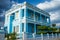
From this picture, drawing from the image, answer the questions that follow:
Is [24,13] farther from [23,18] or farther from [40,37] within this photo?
[40,37]

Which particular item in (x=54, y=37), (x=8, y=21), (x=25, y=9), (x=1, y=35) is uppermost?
(x=25, y=9)

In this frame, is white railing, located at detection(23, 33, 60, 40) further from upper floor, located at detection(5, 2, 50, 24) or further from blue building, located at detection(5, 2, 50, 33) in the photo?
upper floor, located at detection(5, 2, 50, 24)

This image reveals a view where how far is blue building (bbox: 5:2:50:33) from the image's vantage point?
754 inches

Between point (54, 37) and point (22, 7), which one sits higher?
point (22, 7)

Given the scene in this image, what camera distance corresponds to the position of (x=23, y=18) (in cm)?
1914

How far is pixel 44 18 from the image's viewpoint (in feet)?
84.0

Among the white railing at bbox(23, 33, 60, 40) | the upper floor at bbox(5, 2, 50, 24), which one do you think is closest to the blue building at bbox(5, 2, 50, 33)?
the upper floor at bbox(5, 2, 50, 24)

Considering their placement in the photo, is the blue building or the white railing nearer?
the white railing

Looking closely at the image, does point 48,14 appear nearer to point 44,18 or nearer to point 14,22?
point 44,18

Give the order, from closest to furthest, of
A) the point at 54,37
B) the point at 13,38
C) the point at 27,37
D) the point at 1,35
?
the point at 1,35 < the point at 13,38 < the point at 27,37 < the point at 54,37

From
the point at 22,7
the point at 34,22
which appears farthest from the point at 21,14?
the point at 34,22

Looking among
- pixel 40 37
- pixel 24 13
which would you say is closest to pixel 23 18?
pixel 24 13

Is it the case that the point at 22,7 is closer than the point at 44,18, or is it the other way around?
the point at 22,7

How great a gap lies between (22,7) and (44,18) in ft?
24.8
